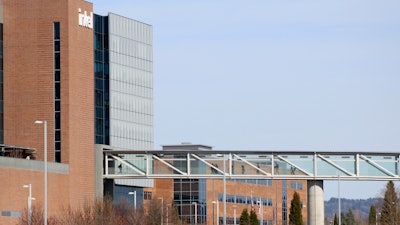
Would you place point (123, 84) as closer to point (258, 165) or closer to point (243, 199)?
point (258, 165)

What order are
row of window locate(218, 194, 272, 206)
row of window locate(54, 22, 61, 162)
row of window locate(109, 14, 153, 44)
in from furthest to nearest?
row of window locate(218, 194, 272, 206)
row of window locate(109, 14, 153, 44)
row of window locate(54, 22, 61, 162)

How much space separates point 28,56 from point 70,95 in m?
4.84

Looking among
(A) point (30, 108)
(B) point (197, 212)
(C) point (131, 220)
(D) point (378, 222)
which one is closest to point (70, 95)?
(A) point (30, 108)

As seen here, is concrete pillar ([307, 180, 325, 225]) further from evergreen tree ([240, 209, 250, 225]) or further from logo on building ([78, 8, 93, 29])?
evergreen tree ([240, 209, 250, 225])

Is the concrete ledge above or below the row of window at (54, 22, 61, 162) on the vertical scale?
below

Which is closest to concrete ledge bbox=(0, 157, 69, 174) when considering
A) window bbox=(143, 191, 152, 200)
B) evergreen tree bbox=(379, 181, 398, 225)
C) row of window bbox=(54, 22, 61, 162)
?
row of window bbox=(54, 22, 61, 162)

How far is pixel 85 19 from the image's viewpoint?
115188 mm

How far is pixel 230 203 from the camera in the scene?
7372 inches

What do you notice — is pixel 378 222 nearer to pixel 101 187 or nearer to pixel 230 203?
pixel 230 203

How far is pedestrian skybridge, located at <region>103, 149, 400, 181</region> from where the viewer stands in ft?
372

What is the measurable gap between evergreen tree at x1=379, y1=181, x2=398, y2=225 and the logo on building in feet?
206

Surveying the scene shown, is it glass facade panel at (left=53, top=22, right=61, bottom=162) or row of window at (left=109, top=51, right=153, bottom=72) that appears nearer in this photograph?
glass facade panel at (left=53, top=22, right=61, bottom=162)

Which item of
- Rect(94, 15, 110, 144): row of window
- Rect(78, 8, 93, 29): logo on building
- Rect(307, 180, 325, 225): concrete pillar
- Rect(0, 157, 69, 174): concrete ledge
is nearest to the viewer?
Rect(0, 157, 69, 174): concrete ledge

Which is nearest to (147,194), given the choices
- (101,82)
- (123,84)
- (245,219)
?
(245,219)
